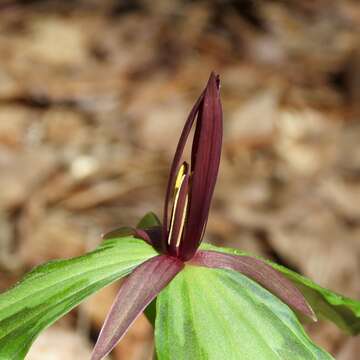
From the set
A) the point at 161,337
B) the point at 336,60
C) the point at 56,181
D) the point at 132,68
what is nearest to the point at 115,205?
the point at 56,181

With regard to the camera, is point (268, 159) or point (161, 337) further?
point (268, 159)

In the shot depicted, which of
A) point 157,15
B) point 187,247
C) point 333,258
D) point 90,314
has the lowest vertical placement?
point 90,314

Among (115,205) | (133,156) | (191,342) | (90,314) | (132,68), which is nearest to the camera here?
(191,342)

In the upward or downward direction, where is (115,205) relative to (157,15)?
downward

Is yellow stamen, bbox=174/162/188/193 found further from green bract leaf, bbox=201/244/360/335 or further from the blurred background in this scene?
the blurred background

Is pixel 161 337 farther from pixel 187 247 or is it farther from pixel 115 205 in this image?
pixel 115 205

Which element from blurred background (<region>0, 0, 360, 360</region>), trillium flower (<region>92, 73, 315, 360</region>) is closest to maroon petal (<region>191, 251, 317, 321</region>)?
trillium flower (<region>92, 73, 315, 360</region>)
